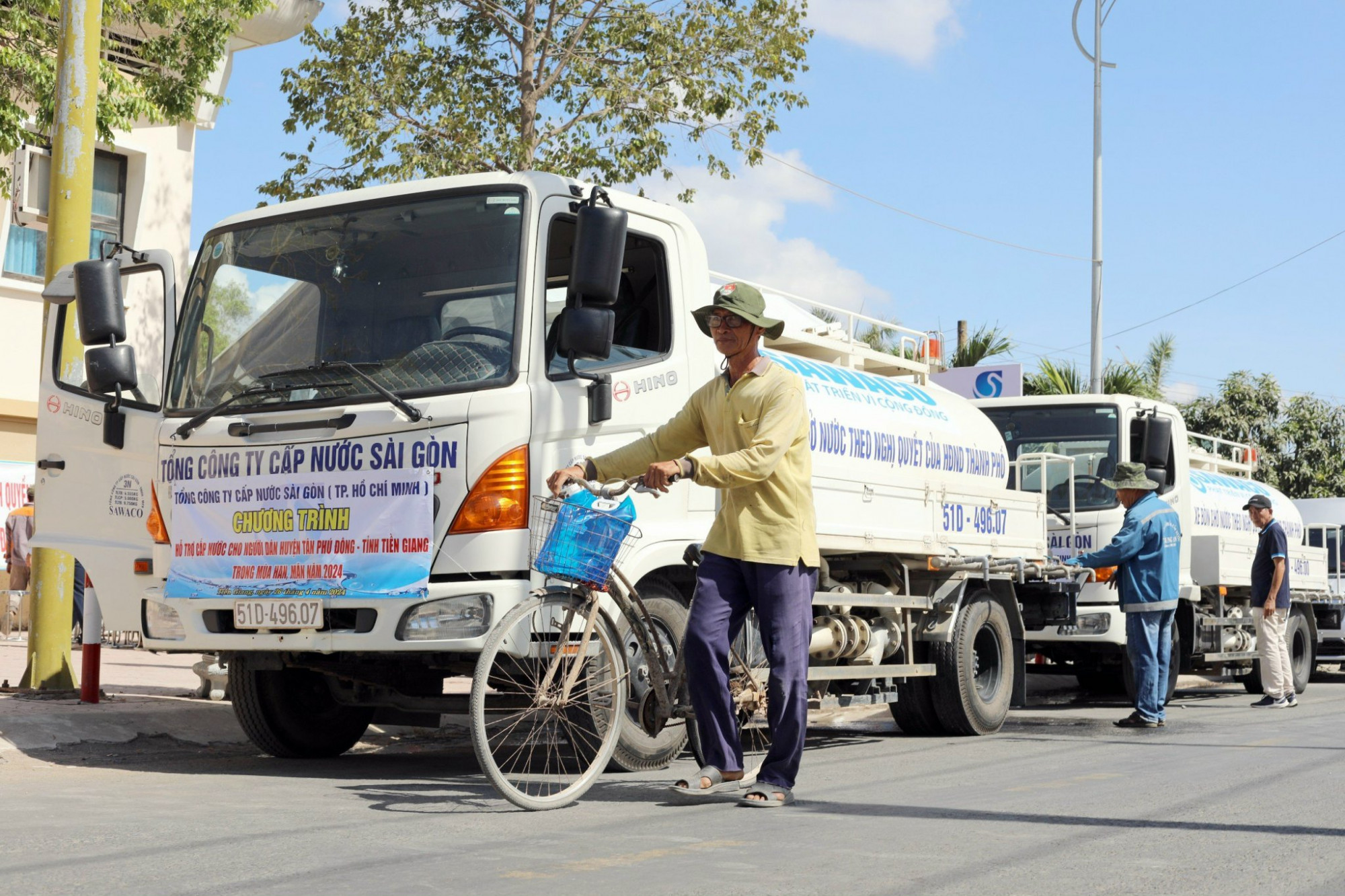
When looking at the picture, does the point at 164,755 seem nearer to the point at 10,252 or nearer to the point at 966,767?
the point at 966,767

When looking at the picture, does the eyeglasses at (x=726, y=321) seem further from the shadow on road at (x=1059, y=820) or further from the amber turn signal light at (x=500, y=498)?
the shadow on road at (x=1059, y=820)

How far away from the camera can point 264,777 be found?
721 centimetres

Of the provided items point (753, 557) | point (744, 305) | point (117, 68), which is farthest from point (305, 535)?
point (117, 68)

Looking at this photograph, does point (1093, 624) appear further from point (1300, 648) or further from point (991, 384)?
point (1300, 648)

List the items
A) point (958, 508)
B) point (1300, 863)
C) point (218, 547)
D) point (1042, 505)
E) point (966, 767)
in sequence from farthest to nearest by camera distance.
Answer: point (1042, 505) < point (958, 508) < point (966, 767) < point (218, 547) < point (1300, 863)

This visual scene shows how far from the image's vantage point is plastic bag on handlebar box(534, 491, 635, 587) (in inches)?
241

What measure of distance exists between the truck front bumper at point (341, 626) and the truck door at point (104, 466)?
433mm

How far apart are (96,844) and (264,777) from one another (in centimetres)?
210

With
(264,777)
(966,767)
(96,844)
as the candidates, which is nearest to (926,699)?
(966,767)

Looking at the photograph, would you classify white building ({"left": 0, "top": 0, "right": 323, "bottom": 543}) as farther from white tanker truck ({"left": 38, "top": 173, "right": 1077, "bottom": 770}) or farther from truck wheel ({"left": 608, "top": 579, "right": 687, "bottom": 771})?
truck wheel ({"left": 608, "top": 579, "right": 687, "bottom": 771})

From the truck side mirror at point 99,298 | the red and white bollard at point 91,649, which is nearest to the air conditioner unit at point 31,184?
the red and white bollard at point 91,649

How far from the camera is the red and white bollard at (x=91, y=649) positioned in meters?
9.02

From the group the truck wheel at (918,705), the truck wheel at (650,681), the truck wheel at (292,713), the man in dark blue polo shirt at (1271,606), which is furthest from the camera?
the man in dark blue polo shirt at (1271,606)

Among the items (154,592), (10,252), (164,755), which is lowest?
(164,755)
